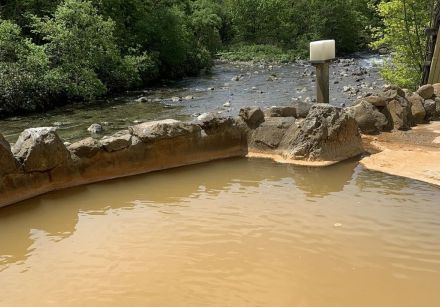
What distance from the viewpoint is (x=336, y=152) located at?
8.09 m

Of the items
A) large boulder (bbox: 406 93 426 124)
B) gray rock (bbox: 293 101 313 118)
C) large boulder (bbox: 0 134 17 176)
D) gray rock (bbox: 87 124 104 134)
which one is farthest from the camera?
gray rock (bbox: 87 124 104 134)

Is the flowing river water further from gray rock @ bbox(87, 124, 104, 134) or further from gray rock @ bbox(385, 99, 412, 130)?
gray rock @ bbox(385, 99, 412, 130)

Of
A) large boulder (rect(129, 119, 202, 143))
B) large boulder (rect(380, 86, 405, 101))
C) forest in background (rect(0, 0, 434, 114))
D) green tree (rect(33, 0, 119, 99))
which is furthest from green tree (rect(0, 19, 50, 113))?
large boulder (rect(380, 86, 405, 101))

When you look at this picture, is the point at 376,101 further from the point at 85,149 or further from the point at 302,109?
the point at 85,149

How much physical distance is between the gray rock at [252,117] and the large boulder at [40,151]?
3.29 metres

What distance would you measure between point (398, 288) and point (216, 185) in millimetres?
3424

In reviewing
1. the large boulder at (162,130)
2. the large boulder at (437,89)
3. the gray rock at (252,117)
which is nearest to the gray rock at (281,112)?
the gray rock at (252,117)

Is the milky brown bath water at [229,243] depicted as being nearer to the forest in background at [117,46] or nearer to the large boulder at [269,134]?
the large boulder at [269,134]

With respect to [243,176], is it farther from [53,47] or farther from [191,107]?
[53,47]

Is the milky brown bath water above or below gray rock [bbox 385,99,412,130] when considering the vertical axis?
below

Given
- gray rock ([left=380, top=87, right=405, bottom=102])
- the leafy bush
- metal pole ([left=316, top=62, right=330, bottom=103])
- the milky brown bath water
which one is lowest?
the milky brown bath water

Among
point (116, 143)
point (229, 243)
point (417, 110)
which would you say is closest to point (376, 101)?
point (417, 110)

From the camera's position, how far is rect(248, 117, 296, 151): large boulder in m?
8.64

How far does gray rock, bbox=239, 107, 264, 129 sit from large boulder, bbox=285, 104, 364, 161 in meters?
0.88
